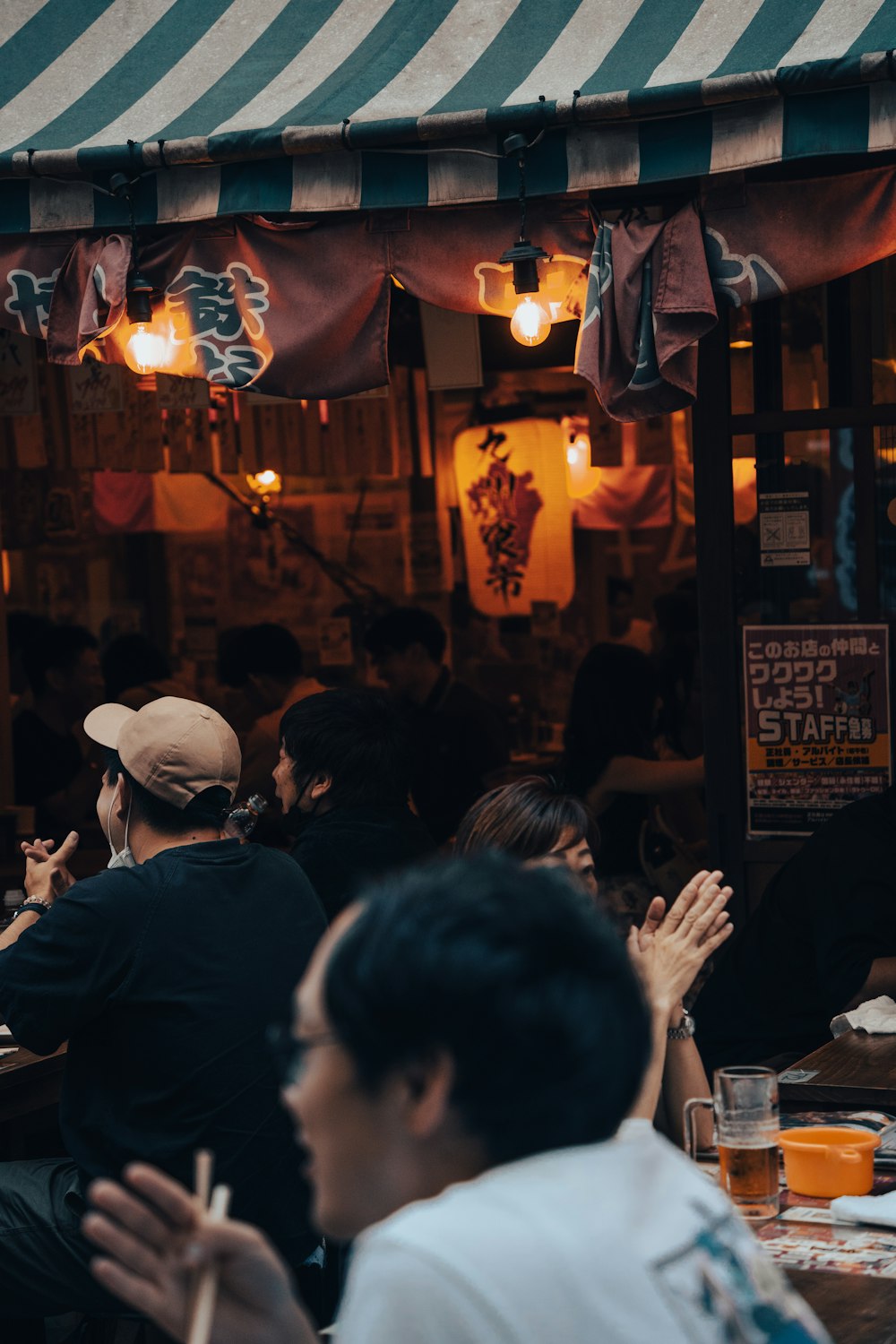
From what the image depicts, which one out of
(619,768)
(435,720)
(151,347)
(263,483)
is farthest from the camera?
(263,483)

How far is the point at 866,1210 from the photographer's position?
2.95m

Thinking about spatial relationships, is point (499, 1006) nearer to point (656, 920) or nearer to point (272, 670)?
point (656, 920)

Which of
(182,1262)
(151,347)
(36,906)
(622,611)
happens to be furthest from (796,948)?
(622,611)

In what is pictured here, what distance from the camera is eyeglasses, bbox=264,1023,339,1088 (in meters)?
1.53

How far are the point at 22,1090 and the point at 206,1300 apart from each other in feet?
11.4

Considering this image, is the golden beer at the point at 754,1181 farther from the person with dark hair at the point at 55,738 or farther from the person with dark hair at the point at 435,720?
the person with dark hair at the point at 55,738

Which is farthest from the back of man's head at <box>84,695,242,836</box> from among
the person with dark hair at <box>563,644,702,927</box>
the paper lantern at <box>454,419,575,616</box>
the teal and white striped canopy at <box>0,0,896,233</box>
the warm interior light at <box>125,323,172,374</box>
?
the paper lantern at <box>454,419,575,616</box>

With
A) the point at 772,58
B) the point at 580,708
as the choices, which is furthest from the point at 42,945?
the point at 580,708

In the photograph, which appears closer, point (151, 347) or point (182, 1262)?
point (182, 1262)

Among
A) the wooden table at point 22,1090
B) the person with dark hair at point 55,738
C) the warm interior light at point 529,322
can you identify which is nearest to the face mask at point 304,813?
the wooden table at point 22,1090

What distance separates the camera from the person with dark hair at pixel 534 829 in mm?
3930

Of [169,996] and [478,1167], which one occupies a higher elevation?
[478,1167]

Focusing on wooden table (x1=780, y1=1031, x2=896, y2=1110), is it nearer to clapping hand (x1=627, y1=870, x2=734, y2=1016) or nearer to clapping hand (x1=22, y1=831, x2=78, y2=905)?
clapping hand (x1=627, y1=870, x2=734, y2=1016)

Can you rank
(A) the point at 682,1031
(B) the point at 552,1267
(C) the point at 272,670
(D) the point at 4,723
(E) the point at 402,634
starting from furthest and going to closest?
(D) the point at 4,723 → (C) the point at 272,670 → (E) the point at 402,634 → (A) the point at 682,1031 → (B) the point at 552,1267
